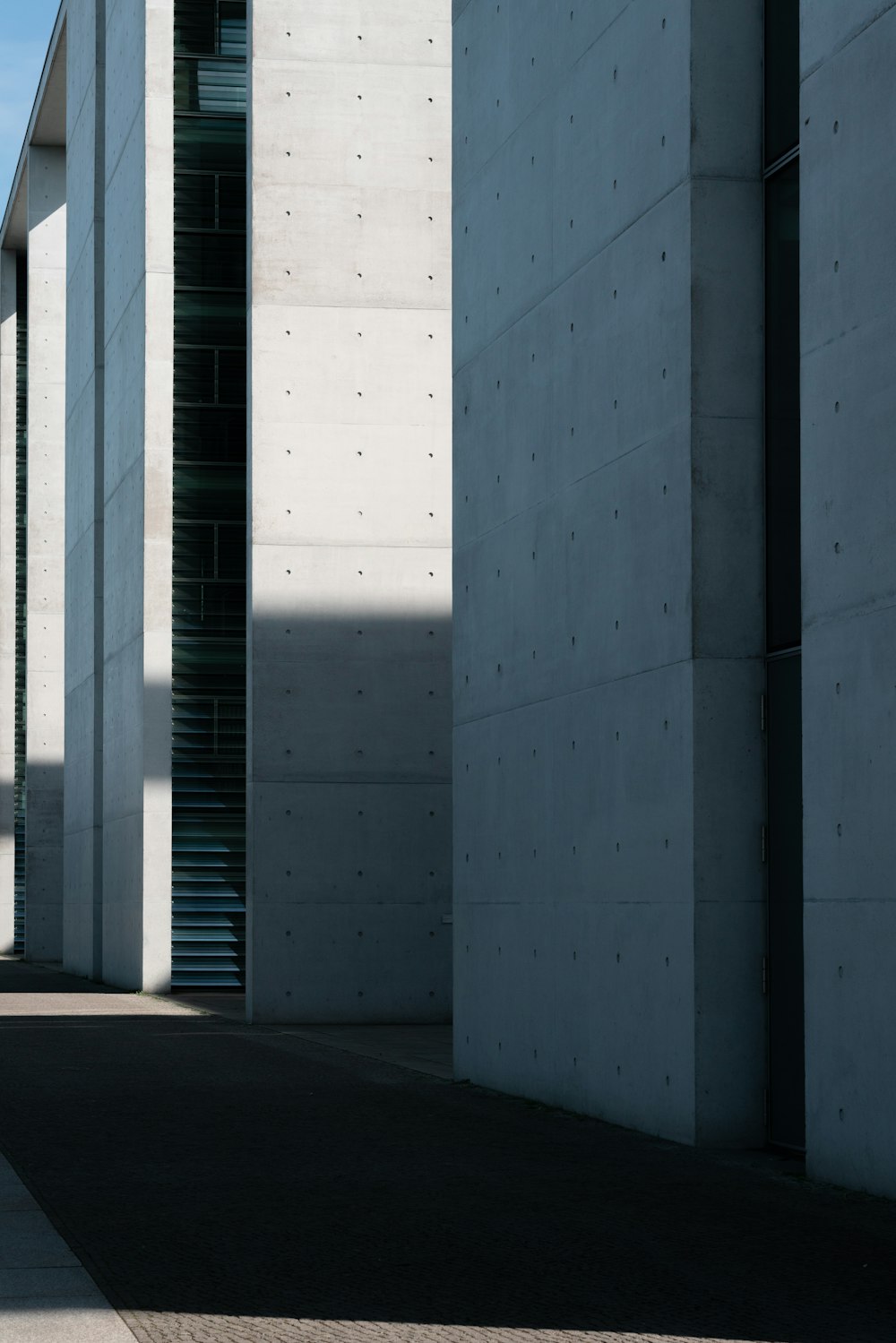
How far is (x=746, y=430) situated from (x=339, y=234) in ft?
41.5

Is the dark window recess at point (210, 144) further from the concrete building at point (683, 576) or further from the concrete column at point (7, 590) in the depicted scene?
the concrete column at point (7, 590)

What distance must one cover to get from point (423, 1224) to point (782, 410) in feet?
16.8

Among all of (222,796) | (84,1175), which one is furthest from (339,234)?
(84,1175)

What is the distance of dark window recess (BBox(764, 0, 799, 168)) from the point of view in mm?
11391

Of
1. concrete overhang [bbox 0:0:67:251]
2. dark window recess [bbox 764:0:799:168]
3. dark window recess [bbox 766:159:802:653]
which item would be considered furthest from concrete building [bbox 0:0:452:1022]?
→ dark window recess [bbox 764:0:799:168]

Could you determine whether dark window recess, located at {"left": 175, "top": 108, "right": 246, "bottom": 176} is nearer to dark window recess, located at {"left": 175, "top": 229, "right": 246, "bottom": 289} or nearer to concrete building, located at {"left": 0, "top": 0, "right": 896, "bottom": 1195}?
concrete building, located at {"left": 0, "top": 0, "right": 896, "bottom": 1195}

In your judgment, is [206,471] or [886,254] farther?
[206,471]

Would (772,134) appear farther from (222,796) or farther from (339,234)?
(222,796)

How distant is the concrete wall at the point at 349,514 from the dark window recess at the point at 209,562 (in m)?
4.60

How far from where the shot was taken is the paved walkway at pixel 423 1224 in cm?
679

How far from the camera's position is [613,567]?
12680mm

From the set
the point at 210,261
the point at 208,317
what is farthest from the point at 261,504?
→ the point at 210,261

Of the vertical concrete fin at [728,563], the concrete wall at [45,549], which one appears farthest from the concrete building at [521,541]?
the concrete wall at [45,549]

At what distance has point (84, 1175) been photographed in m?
10.1
